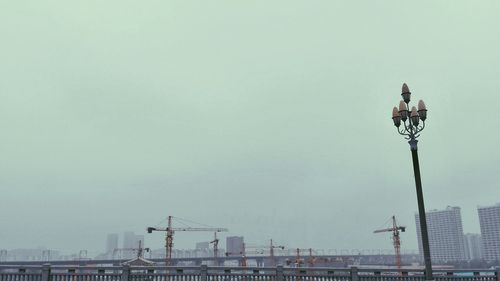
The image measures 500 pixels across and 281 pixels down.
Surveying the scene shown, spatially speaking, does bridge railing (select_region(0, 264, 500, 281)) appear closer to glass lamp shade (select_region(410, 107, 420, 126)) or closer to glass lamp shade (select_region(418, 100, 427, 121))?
glass lamp shade (select_region(410, 107, 420, 126))

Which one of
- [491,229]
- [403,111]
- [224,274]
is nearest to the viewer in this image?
[403,111]

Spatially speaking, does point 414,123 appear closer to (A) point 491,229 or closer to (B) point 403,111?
(B) point 403,111

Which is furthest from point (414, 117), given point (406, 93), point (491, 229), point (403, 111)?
point (491, 229)

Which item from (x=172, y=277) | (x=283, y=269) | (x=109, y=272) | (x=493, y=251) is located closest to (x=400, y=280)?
(x=283, y=269)

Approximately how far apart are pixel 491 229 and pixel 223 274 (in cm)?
19014

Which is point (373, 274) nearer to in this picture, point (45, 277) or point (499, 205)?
point (45, 277)

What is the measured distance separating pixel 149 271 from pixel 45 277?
3801 mm

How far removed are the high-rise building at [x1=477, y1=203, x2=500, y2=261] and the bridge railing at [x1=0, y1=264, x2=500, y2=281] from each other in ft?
582

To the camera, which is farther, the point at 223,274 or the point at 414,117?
the point at 223,274

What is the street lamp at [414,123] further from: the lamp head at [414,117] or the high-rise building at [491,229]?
the high-rise building at [491,229]

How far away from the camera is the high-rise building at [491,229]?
547 feet

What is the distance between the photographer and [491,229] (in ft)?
566

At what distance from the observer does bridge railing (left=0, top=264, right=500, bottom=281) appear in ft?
48.2

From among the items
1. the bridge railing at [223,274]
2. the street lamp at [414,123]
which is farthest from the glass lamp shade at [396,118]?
the bridge railing at [223,274]
